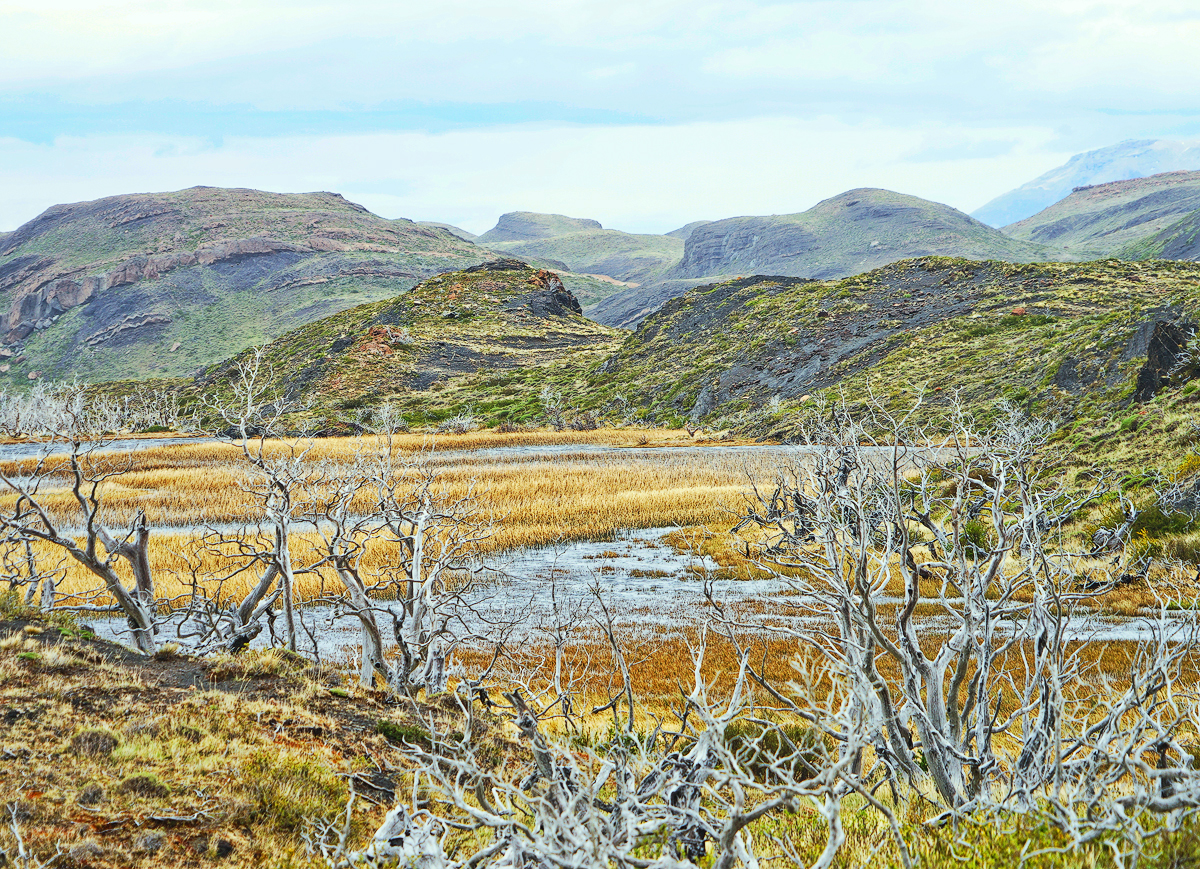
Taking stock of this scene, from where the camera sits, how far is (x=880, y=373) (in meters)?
51.9

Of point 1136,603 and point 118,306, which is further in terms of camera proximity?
point 118,306

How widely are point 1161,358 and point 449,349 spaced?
3102 inches

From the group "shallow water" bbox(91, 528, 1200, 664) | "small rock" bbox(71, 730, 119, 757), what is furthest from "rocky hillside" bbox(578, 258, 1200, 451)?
"small rock" bbox(71, 730, 119, 757)

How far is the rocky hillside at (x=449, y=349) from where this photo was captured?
78188 mm

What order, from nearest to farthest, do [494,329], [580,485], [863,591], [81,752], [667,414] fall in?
[863,591] → [81,752] → [580,485] → [667,414] → [494,329]

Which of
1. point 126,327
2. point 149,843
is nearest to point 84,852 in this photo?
point 149,843

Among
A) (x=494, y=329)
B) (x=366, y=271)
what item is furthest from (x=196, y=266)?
(x=494, y=329)

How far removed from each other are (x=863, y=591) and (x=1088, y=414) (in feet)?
84.6

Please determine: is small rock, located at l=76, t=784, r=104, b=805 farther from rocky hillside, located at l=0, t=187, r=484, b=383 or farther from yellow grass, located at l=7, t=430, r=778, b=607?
rocky hillside, located at l=0, t=187, r=484, b=383

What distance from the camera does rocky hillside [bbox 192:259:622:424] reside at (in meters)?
78.2

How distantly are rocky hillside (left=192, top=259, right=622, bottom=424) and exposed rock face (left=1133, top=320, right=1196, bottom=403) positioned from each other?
169 feet

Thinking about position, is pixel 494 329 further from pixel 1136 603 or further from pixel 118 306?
pixel 118 306

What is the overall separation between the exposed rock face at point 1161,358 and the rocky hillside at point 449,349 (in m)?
51.5

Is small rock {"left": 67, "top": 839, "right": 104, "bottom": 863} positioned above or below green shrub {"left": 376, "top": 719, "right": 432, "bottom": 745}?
above
